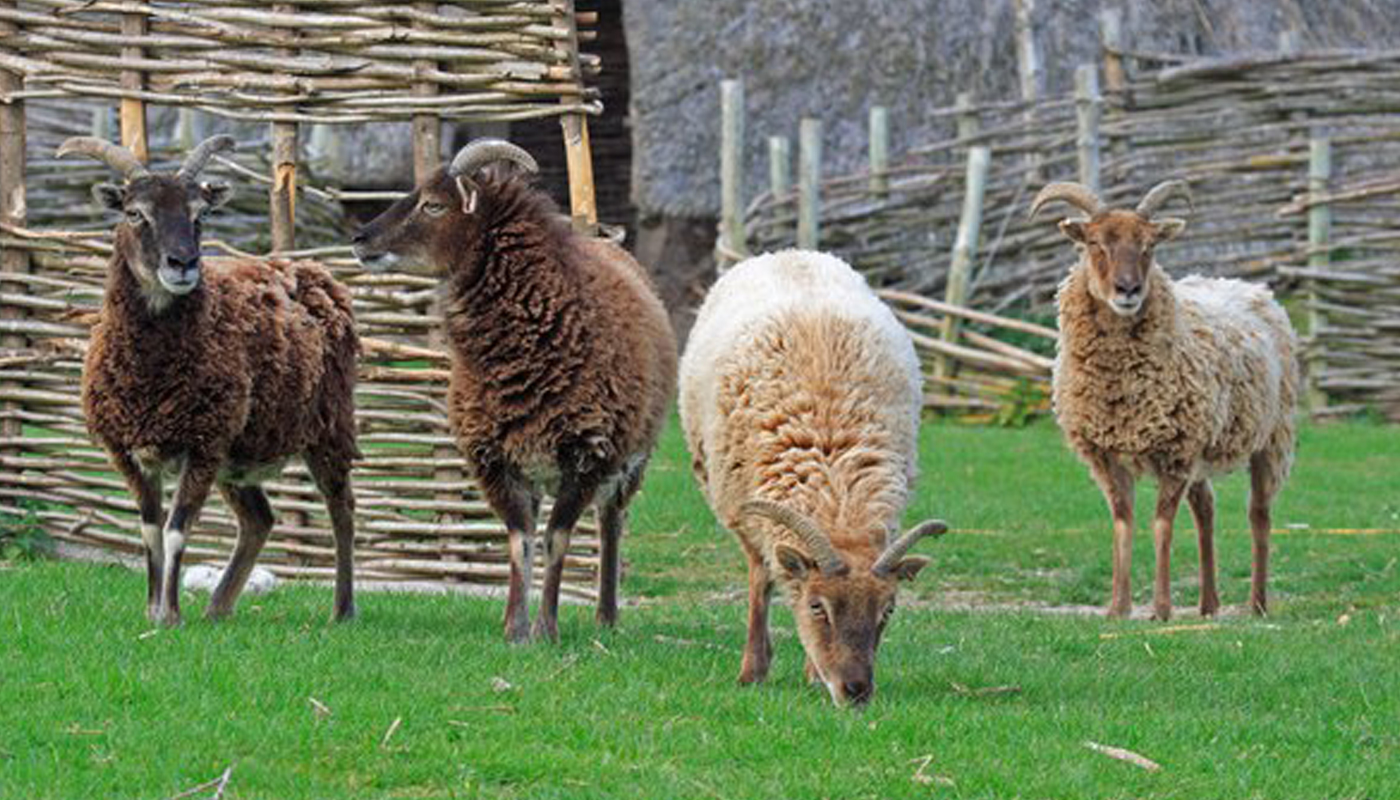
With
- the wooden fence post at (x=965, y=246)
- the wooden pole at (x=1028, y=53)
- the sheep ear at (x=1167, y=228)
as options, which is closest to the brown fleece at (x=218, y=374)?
the sheep ear at (x=1167, y=228)

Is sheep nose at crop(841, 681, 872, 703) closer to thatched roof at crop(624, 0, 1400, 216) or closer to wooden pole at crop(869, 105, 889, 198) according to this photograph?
wooden pole at crop(869, 105, 889, 198)

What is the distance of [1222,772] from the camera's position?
6227mm

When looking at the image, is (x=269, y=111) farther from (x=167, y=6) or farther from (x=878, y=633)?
(x=878, y=633)

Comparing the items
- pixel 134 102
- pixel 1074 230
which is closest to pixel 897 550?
pixel 1074 230

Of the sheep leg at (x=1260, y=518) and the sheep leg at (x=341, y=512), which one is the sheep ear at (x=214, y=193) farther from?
the sheep leg at (x=1260, y=518)

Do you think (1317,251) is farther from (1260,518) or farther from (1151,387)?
(1151,387)

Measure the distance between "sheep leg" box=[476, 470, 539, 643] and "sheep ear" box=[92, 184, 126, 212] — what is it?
64.6 inches

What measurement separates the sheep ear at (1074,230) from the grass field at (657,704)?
1798 mm

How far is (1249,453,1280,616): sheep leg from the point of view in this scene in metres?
10.7

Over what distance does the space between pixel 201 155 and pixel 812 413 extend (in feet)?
9.22

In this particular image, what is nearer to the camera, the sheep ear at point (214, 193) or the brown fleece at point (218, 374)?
the brown fleece at point (218, 374)

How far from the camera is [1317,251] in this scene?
18547mm

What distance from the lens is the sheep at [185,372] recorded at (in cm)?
812

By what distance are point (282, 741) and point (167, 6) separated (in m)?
6.45
